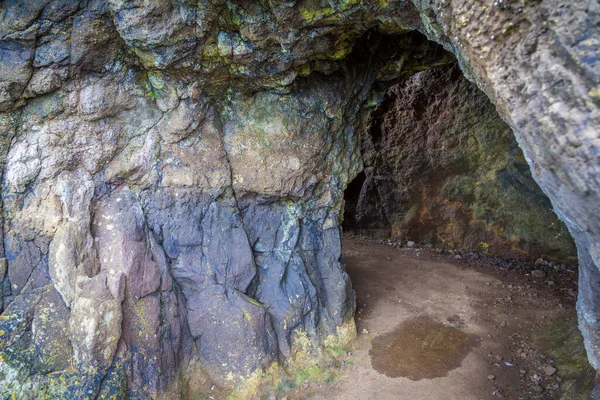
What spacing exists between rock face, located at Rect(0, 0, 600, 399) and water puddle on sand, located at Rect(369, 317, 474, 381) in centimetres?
69

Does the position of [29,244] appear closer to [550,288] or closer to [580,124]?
[580,124]

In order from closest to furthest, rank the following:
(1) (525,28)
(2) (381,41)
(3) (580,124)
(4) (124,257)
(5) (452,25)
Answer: (3) (580,124) < (1) (525,28) < (5) (452,25) < (4) (124,257) < (2) (381,41)

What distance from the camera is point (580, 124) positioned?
6.69 ft

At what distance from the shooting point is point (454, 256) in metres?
9.17

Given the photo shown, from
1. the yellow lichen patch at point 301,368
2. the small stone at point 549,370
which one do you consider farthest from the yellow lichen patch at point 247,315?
the small stone at point 549,370

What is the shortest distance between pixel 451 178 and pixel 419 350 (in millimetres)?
4896

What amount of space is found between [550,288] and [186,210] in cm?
641


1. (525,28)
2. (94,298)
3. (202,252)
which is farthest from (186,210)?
(525,28)

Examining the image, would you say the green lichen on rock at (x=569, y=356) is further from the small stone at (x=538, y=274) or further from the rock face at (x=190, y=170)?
the small stone at (x=538, y=274)

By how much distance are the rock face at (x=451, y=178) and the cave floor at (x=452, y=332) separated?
0.77 metres

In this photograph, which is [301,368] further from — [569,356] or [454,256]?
[454,256]

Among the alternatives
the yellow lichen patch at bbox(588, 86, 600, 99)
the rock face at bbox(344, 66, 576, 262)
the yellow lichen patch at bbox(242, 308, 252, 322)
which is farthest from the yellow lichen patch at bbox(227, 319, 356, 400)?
the rock face at bbox(344, 66, 576, 262)

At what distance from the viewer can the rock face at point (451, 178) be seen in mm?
8469

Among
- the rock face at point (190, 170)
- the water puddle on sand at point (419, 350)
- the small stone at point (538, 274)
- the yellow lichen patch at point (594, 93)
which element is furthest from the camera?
the small stone at point (538, 274)
